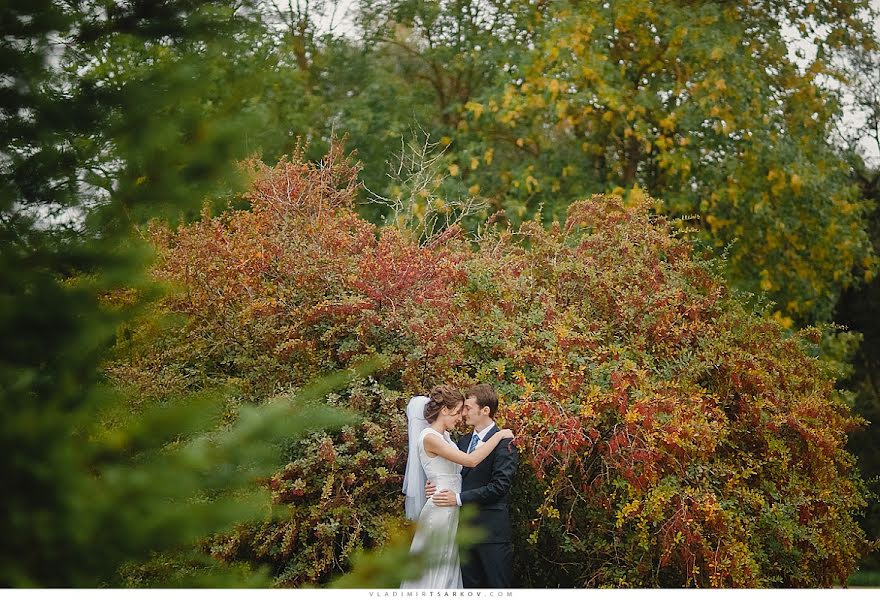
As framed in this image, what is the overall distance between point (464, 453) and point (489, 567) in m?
0.70

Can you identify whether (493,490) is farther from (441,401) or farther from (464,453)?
(441,401)

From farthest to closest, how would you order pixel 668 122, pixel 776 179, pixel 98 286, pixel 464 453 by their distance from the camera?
1. pixel 776 179
2. pixel 668 122
3. pixel 464 453
4. pixel 98 286

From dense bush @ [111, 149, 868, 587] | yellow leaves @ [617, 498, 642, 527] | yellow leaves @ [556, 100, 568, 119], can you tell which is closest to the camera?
yellow leaves @ [617, 498, 642, 527]

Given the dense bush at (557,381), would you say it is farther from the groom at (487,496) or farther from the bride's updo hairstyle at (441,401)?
the bride's updo hairstyle at (441,401)

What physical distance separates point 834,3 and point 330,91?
802 centimetres

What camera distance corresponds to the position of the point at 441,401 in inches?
222

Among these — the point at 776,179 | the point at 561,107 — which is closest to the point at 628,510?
the point at 561,107

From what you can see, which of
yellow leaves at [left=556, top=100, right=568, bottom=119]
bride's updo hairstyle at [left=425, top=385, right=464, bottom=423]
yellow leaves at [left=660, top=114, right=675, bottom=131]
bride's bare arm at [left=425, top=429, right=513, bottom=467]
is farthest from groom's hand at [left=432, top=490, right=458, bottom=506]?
yellow leaves at [left=660, top=114, right=675, bottom=131]

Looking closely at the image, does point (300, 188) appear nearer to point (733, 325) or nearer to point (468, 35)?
point (733, 325)

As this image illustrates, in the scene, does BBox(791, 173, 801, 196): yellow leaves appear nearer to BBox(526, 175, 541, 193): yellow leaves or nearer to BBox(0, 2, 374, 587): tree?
BBox(526, 175, 541, 193): yellow leaves

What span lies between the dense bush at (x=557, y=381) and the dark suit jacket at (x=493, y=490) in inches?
11.3

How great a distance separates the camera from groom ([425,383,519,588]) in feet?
17.6

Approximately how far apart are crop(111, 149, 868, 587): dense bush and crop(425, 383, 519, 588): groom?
240 mm

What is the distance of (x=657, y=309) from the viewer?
21.6 ft
